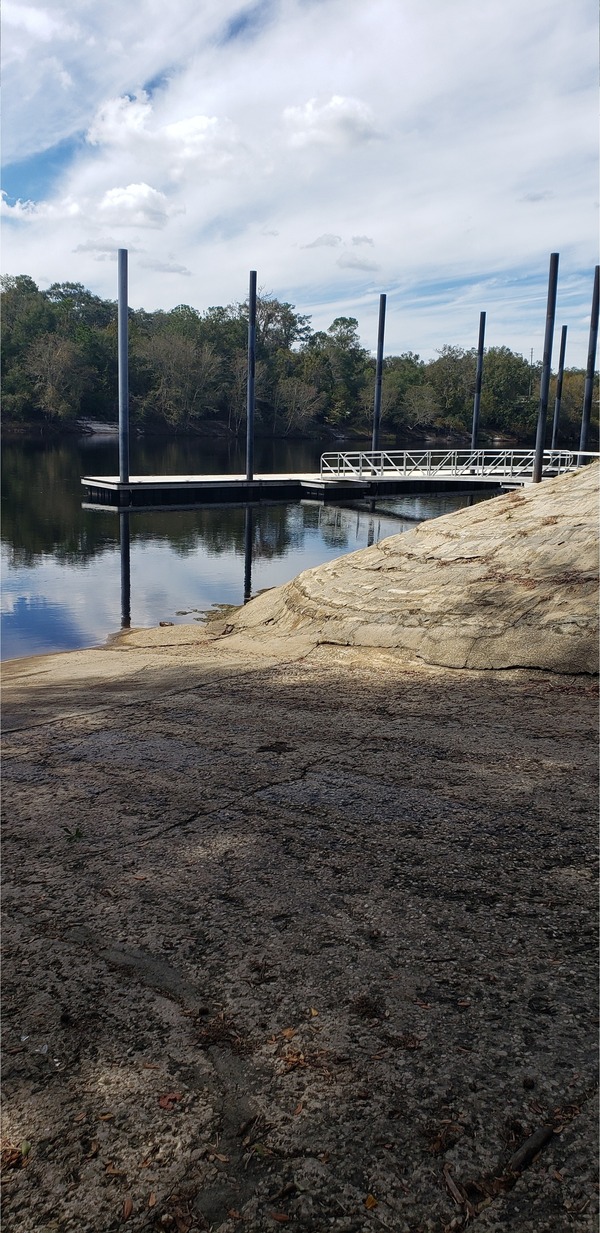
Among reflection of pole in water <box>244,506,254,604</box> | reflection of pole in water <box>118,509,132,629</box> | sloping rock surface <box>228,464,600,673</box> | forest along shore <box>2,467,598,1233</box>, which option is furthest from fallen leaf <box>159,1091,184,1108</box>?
reflection of pole in water <box>244,506,254,604</box>

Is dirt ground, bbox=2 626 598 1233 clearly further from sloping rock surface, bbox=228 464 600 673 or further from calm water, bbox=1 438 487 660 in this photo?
A: calm water, bbox=1 438 487 660

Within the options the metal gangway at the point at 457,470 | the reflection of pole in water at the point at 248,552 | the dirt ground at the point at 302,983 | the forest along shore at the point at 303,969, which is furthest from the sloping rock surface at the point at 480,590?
the metal gangway at the point at 457,470

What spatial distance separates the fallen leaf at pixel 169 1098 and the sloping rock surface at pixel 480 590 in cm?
569

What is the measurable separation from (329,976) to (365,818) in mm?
1458

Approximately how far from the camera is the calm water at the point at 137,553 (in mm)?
14789

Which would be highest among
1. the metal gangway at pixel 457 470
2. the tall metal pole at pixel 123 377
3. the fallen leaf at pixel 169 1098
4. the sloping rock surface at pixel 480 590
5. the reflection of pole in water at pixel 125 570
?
the tall metal pole at pixel 123 377

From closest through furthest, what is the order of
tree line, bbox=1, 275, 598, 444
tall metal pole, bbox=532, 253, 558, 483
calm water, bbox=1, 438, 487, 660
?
calm water, bbox=1, 438, 487, 660
tall metal pole, bbox=532, 253, 558, 483
tree line, bbox=1, 275, 598, 444

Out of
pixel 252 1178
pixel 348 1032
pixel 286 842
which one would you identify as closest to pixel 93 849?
pixel 286 842

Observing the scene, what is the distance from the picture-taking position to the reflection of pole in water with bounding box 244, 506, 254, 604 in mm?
17391

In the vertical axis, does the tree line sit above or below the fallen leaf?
above

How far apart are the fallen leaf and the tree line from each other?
66.7 metres

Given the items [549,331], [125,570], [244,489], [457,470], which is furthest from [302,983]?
[457,470]

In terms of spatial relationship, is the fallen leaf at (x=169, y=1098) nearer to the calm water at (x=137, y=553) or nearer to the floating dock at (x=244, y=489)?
the calm water at (x=137, y=553)

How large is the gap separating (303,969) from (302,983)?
0.08 metres
